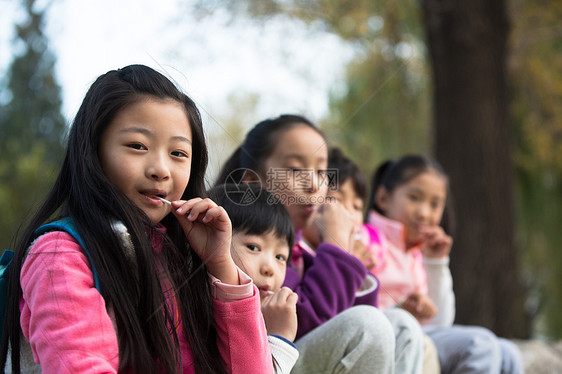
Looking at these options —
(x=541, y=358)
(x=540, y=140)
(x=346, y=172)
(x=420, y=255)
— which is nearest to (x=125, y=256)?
(x=346, y=172)

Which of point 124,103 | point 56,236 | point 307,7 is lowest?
point 56,236

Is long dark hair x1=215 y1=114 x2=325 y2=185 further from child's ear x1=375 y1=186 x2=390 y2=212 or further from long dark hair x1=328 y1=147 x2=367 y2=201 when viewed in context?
child's ear x1=375 y1=186 x2=390 y2=212

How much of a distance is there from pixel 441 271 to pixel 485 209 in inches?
70.4

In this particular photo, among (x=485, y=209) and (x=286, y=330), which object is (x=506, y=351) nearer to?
(x=286, y=330)

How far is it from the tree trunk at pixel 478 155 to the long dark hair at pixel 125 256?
9.78 feet

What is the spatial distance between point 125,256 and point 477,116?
323 centimetres

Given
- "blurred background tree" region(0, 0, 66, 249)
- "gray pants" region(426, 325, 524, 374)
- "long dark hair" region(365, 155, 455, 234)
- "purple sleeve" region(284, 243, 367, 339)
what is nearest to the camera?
"purple sleeve" region(284, 243, 367, 339)

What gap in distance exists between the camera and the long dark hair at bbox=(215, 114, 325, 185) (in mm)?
1580

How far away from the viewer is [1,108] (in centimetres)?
711

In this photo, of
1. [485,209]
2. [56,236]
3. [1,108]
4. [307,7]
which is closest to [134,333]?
[56,236]

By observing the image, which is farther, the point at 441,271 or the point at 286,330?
the point at 441,271

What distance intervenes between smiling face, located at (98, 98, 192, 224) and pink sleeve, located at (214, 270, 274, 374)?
0.69ft

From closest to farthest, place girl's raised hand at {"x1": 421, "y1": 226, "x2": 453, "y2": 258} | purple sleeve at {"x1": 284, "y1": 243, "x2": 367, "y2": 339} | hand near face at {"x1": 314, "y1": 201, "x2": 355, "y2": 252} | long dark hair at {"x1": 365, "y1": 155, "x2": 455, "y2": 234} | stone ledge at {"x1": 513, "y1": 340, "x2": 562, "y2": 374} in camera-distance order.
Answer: purple sleeve at {"x1": 284, "y1": 243, "x2": 367, "y2": 339} < hand near face at {"x1": 314, "y1": 201, "x2": 355, "y2": 252} < girl's raised hand at {"x1": 421, "y1": 226, "x2": 453, "y2": 258} < long dark hair at {"x1": 365, "y1": 155, "x2": 455, "y2": 234} < stone ledge at {"x1": 513, "y1": 340, "x2": 562, "y2": 374}

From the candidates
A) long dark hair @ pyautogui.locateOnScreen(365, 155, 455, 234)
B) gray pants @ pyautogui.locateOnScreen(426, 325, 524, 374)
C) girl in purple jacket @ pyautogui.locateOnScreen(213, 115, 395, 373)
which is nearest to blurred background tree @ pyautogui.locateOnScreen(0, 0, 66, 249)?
long dark hair @ pyautogui.locateOnScreen(365, 155, 455, 234)
